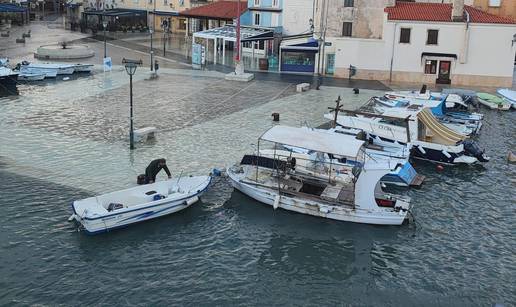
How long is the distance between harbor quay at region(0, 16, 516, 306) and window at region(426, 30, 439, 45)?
1660 centimetres

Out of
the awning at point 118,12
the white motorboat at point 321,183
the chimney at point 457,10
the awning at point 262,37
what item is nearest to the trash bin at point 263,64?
the awning at point 262,37

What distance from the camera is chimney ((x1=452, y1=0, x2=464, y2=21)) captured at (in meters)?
54.2

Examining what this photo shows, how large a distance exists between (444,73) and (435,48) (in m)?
2.75

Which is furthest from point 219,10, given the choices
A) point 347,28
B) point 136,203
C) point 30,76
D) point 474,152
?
point 136,203

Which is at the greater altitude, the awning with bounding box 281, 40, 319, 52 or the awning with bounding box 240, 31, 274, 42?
the awning with bounding box 240, 31, 274, 42

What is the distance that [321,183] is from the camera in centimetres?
2652

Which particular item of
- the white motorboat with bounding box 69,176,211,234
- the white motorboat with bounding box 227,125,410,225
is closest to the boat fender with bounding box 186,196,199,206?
the white motorboat with bounding box 69,176,211,234

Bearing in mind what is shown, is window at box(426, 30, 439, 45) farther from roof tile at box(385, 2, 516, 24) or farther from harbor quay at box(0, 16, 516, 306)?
harbor quay at box(0, 16, 516, 306)

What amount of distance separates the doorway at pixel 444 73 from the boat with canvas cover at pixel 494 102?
7554 mm

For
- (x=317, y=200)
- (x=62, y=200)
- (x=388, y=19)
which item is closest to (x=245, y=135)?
(x=317, y=200)

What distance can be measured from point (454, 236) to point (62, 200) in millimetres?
16494

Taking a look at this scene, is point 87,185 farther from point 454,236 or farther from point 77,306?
point 454,236

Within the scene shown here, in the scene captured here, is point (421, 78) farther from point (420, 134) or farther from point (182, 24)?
point (182, 24)

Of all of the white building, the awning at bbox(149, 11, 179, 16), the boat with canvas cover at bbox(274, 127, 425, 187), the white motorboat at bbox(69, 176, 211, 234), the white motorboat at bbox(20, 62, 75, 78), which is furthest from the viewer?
the awning at bbox(149, 11, 179, 16)
